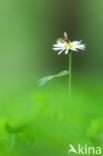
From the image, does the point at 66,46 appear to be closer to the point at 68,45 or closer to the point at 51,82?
the point at 68,45

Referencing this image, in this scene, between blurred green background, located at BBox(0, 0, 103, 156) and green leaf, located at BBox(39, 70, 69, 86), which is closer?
blurred green background, located at BBox(0, 0, 103, 156)

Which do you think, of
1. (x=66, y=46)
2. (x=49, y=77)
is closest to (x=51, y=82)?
(x=49, y=77)

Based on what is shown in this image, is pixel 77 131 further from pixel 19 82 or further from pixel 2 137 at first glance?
pixel 19 82

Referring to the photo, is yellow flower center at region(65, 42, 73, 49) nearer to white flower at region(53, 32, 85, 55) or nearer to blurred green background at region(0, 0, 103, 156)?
white flower at region(53, 32, 85, 55)

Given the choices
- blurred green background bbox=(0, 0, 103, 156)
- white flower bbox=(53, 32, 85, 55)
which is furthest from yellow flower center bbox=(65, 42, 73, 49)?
blurred green background bbox=(0, 0, 103, 156)

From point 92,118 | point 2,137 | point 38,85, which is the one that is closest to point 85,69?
point 38,85

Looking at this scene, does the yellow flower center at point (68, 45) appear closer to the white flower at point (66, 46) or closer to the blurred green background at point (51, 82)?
the white flower at point (66, 46)

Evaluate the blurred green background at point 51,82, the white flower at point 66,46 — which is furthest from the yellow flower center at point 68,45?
the blurred green background at point 51,82
